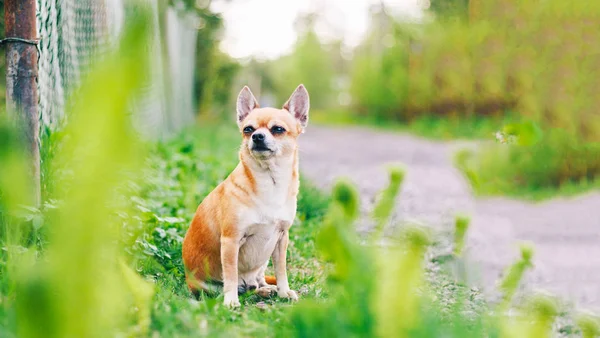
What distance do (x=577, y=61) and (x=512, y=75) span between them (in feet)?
10.6

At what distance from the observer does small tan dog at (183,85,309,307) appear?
275cm

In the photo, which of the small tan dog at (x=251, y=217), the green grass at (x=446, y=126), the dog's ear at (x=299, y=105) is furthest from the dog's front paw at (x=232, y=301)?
the green grass at (x=446, y=126)

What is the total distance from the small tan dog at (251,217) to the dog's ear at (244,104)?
127 mm

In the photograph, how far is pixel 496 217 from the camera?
6273mm

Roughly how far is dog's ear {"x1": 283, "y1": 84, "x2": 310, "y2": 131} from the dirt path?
1.45 ft

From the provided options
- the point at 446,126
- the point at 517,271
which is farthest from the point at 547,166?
the point at 517,271

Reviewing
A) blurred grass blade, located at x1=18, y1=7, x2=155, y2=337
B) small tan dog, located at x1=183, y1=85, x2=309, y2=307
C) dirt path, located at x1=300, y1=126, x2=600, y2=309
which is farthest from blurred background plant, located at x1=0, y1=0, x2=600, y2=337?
dirt path, located at x1=300, y1=126, x2=600, y2=309

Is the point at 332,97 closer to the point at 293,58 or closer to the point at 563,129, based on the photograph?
the point at 293,58

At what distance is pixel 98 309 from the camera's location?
3.30 ft

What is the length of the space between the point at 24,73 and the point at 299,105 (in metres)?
1.21

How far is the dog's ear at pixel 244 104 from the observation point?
3092 mm

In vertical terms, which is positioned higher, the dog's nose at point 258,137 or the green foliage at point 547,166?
the dog's nose at point 258,137

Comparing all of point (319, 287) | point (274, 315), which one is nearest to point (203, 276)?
point (319, 287)

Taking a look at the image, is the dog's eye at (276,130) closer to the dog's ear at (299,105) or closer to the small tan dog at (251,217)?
the small tan dog at (251,217)
